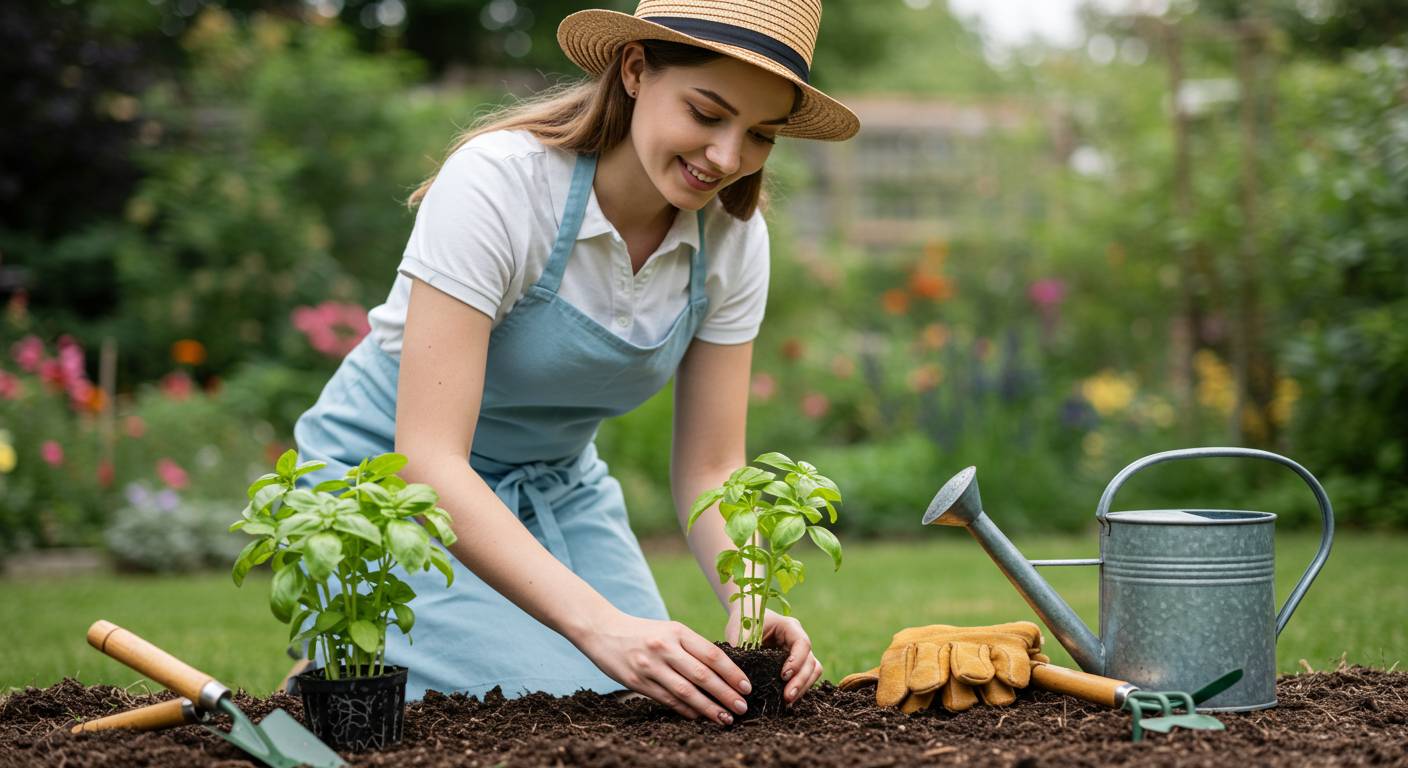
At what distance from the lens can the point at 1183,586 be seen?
6.49 ft

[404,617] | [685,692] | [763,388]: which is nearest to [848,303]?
[763,388]

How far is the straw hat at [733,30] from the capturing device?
2.08 m

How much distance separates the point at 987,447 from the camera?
6.55 metres

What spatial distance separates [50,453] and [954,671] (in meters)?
4.87

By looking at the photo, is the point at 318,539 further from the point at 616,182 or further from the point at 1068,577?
the point at 1068,577

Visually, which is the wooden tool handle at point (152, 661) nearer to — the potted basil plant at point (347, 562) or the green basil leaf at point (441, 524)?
the potted basil plant at point (347, 562)

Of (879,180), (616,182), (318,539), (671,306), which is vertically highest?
(879,180)

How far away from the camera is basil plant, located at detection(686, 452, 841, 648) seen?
1.94 metres

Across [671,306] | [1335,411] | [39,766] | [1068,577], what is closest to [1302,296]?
[1335,411]

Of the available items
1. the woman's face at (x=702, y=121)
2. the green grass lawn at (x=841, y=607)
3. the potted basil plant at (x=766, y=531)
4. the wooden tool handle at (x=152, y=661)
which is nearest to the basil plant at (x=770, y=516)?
the potted basil plant at (x=766, y=531)

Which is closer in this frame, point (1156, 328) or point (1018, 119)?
point (1156, 328)

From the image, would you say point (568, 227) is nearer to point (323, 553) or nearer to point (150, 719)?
point (323, 553)

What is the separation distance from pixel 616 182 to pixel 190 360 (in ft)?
16.3

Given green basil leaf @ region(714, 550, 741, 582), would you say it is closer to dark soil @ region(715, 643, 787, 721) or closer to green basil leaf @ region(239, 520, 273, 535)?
dark soil @ region(715, 643, 787, 721)
